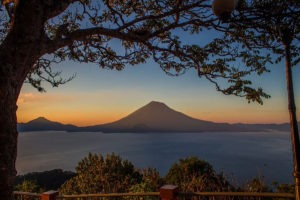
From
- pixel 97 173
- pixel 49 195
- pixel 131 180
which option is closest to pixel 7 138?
pixel 49 195

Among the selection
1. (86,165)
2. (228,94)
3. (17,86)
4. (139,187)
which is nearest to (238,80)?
(228,94)

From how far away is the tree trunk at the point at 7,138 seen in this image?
309 cm

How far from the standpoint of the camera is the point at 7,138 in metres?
3.14

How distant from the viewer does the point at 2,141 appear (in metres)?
3.09

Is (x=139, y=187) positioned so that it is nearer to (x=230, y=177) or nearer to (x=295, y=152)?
(x=230, y=177)

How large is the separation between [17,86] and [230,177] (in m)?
4.15

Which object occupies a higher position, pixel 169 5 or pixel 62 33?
pixel 169 5

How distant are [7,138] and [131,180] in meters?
11.0

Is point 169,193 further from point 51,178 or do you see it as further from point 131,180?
point 51,178

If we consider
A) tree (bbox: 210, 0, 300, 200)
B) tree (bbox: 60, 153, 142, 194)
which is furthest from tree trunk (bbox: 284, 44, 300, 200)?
tree (bbox: 60, 153, 142, 194)

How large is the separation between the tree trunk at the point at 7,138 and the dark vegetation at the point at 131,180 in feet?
11.8

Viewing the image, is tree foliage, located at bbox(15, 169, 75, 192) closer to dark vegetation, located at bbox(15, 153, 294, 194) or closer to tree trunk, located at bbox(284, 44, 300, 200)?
dark vegetation, located at bbox(15, 153, 294, 194)

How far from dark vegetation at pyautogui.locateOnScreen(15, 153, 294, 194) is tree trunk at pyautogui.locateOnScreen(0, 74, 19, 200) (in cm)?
359

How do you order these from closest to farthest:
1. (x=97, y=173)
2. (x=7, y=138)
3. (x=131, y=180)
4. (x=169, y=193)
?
(x=7, y=138), (x=169, y=193), (x=131, y=180), (x=97, y=173)
